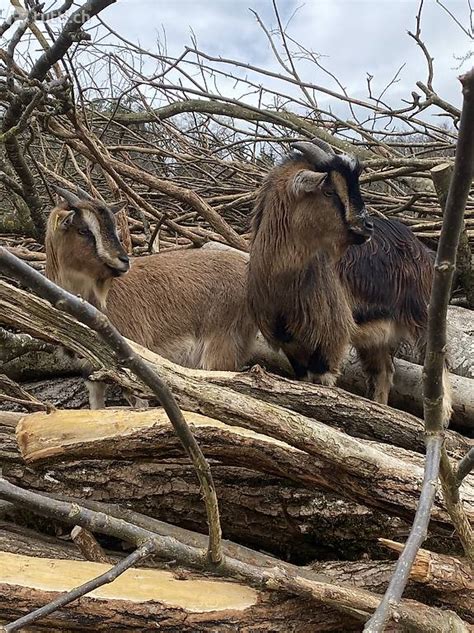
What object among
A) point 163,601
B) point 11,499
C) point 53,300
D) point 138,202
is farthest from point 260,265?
point 53,300

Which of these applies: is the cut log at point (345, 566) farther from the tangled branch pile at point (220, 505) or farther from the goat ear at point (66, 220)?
the goat ear at point (66, 220)

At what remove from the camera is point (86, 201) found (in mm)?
4141

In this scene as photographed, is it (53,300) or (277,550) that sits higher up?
(53,300)

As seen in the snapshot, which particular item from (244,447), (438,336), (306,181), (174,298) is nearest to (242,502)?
(244,447)

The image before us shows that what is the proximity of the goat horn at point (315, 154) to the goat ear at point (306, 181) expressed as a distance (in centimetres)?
6

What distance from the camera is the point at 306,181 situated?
149 inches

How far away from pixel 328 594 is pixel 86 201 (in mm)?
2931

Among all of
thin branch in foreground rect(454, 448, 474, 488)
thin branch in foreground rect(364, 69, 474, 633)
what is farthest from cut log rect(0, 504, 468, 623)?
thin branch in foreground rect(364, 69, 474, 633)

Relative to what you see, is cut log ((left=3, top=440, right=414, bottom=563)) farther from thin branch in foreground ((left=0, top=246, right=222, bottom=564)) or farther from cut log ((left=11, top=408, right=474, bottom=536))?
thin branch in foreground ((left=0, top=246, right=222, bottom=564))

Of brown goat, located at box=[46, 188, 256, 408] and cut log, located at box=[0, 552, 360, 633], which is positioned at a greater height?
brown goat, located at box=[46, 188, 256, 408]

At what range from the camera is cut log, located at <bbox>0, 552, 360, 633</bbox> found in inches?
78.8

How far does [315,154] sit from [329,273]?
0.69 metres

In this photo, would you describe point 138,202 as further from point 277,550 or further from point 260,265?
point 277,550

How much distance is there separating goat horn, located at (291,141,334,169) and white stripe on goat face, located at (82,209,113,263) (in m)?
1.26
